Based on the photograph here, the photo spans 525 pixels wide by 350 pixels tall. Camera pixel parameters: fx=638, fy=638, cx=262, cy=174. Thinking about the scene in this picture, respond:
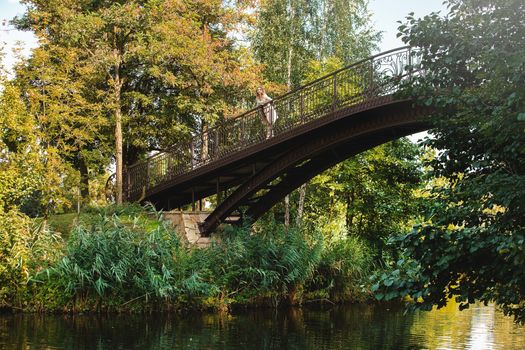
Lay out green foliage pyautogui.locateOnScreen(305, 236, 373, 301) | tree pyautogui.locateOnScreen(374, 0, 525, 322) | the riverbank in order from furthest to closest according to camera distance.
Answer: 1. green foliage pyautogui.locateOnScreen(305, 236, 373, 301)
2. the riverbank
3. tree pyautogui.locateOnScreen(374, 0, 525, 322)

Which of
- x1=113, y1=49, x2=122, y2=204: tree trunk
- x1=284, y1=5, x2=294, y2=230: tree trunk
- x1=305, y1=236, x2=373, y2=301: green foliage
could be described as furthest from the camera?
x1=284, y1=5, x2=294, y2=230: tree trunk

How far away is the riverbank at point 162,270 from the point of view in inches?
577

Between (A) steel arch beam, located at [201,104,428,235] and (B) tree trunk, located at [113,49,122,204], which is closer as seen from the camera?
(A) steel arch beam, located at [201,104,428,235]

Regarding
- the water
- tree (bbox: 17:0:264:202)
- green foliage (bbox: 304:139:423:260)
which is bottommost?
the water

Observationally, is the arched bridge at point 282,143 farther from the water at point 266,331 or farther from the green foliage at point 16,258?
the green foliage at point 16,258

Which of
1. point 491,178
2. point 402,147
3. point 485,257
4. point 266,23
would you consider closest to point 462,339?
point 485,257

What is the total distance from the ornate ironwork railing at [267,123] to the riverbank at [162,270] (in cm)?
286

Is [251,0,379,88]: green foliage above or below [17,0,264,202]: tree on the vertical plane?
above

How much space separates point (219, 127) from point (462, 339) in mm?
10241

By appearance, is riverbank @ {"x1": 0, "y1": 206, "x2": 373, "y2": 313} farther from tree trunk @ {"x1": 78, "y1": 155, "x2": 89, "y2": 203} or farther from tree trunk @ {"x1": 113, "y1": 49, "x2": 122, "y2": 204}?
tree trunk @ {"x1": 78, "y1": 155, "x2": 89, "y2": 203}

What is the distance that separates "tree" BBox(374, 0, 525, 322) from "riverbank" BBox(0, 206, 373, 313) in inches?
317

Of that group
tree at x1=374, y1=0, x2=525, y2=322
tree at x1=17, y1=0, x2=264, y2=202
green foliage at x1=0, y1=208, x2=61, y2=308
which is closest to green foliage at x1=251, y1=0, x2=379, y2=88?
tree at x1=17, y1=0, x2=264, y2=202

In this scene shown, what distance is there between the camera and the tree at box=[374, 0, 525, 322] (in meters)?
6.42

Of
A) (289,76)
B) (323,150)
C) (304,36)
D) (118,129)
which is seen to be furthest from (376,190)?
(118,129)
